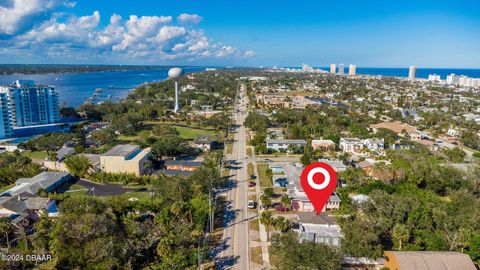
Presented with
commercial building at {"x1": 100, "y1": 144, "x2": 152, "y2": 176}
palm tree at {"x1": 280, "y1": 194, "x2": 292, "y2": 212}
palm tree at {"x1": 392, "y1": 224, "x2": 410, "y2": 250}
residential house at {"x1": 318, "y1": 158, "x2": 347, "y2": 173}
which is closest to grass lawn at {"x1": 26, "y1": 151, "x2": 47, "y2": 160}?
commercial building at {"x1": 100, "y1": 144, "x2": 152, "y2": 176}

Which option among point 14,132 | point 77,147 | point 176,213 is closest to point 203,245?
point 176,213

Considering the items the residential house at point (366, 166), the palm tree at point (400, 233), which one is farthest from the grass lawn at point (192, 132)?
the palm tree at point (400, 233)

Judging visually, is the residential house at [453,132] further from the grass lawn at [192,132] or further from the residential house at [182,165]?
the residential house at [182,165]

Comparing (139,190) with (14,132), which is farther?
(14,132)

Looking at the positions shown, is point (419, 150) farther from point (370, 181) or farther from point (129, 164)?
point (129, 164)

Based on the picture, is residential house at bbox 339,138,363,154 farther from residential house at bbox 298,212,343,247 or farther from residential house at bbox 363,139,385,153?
residential house at bbox 298,212,343,247

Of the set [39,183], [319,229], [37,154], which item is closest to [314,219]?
[319,229]
